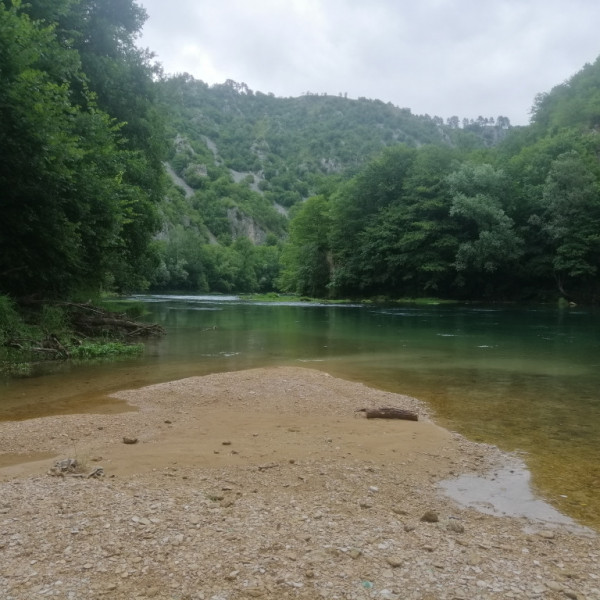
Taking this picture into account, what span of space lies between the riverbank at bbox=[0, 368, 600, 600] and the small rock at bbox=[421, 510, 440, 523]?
16 millimetres

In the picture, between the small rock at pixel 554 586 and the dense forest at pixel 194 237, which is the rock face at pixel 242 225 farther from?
the small rock at pixel 554 586

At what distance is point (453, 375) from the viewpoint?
13453mm

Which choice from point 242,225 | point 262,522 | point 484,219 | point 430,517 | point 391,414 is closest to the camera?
point 262,522

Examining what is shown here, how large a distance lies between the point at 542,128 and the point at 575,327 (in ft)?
192

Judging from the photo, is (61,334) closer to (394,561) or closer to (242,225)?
(394,561)

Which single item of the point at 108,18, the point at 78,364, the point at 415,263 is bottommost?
the point at 78,364

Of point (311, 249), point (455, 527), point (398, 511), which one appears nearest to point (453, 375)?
point (398, 511)

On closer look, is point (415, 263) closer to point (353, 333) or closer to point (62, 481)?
point (353, 333)

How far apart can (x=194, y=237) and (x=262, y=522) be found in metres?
117

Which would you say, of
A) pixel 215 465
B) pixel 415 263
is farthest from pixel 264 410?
pixel 415 263

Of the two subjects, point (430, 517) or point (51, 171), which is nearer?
point (430, 517)

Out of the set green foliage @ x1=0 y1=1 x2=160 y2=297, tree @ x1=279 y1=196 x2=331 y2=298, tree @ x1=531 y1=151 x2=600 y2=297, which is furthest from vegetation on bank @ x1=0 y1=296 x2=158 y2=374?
tree @ x1=279 y1=196 x2=331 y2=298

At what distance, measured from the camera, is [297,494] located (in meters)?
5.33

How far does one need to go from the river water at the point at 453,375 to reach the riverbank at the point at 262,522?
3.35ft
